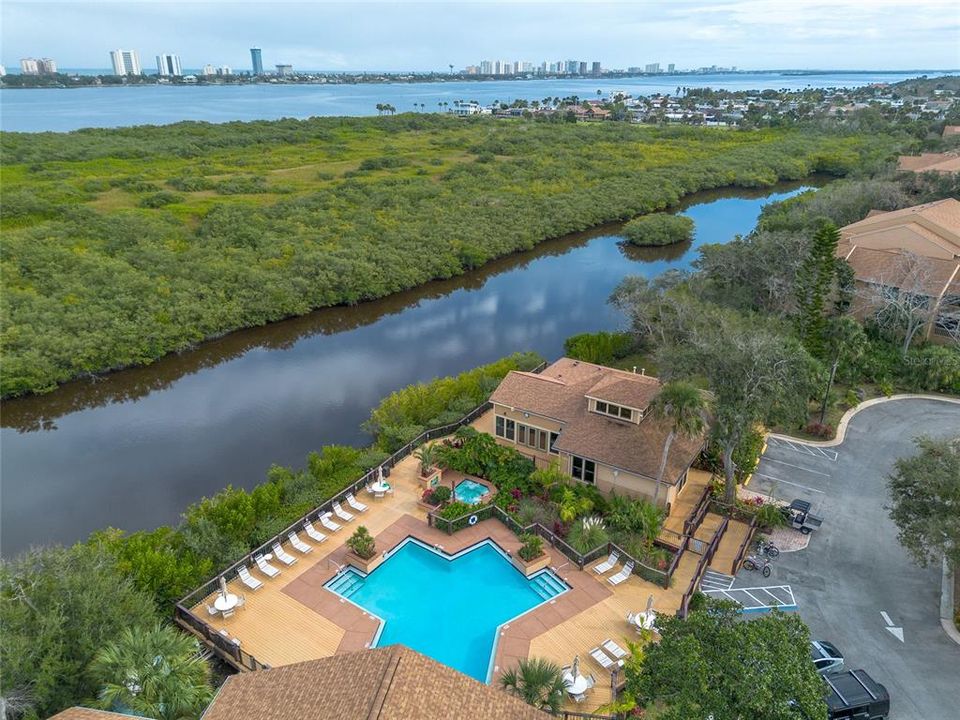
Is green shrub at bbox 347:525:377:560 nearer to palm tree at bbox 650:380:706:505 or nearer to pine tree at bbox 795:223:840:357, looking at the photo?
palm tree at bbox 650:380:706:505

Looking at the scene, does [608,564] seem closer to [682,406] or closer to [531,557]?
[531,557]

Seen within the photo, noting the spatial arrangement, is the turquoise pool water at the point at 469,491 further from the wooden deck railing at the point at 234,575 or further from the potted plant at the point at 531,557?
the potted plant at the point at 531,557

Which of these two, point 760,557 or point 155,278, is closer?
point 760,557

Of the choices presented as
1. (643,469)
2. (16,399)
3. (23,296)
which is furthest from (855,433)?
(23,296)

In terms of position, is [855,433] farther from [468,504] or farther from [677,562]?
[468,504]

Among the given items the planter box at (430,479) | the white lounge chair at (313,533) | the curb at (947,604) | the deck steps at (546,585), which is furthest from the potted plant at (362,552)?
the curb at (947,604)

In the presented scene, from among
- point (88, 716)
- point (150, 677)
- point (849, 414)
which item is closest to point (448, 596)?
point (150, 677)
